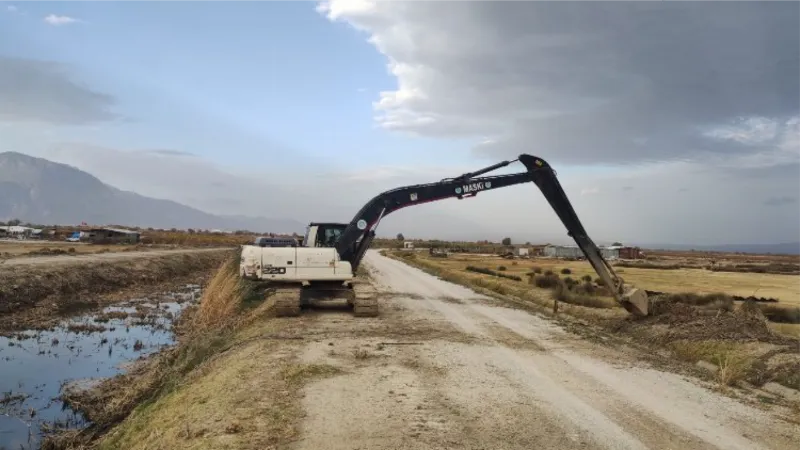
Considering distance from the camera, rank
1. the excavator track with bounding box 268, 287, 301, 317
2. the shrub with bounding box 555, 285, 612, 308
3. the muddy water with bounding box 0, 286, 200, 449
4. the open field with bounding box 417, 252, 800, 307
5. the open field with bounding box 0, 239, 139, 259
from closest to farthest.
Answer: the muddy water with bounding box 0, 286, 200, 449
the excavator track with bounding box 268, 287, 301, 317
the shrub with bounding box 555, 285, 612, 308
the open field with bounding box 417, 252, 800, 307
the open field with bounding box 0, 239, 139, 259

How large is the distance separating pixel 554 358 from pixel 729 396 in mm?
3545

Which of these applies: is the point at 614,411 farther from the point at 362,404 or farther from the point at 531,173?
the point at 531,173

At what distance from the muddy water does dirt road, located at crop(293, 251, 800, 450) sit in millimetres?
5046

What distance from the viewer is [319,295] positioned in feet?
62.7

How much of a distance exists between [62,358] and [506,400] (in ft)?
41.7

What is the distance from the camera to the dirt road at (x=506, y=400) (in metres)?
7.55

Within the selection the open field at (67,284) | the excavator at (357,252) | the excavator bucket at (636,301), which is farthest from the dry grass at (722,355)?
the open field at (67,284)

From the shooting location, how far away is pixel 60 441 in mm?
9398

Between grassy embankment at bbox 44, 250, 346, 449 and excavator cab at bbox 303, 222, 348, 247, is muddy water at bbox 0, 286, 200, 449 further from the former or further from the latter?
excavator cab at bbox 303, 222, 348, 247

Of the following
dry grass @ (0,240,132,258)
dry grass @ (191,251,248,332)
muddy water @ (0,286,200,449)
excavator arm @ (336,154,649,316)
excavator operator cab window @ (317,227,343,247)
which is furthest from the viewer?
dry grass @ (0,240,132,258)

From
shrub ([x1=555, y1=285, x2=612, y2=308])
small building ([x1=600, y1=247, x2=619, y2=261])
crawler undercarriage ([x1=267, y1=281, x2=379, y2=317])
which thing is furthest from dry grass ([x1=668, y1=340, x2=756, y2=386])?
small building ([x1=600, y1=247, x2=619, y2=261])

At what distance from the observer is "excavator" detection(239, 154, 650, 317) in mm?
18141

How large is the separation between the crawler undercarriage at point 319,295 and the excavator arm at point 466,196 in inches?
42.9

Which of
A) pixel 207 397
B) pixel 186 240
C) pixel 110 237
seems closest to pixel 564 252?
pixel 186 240
